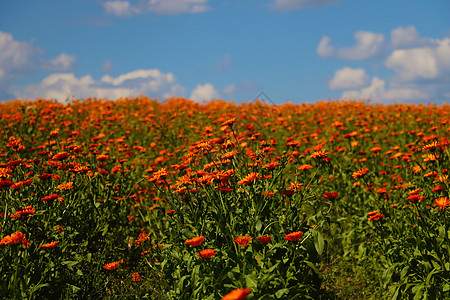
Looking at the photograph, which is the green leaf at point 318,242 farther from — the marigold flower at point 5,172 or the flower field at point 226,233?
the marigold flower at point 5,172

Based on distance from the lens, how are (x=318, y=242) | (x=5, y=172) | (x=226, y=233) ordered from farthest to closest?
(x=5, y=172)
(x=226, y=233)
(x=318, y=242)

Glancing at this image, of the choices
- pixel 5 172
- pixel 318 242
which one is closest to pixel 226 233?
pixel 318 242

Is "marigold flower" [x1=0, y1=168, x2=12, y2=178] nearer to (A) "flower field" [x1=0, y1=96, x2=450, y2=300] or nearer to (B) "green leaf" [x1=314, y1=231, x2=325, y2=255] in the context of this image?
(A) "flower field" [x1=0, y1=96, x2=450, y2=300]

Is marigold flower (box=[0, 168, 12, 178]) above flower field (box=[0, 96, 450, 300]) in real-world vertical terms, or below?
above

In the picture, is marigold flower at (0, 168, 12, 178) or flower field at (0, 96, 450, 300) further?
marigold flower at (0, 168, 12, 178)

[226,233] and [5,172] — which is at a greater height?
[5,172]

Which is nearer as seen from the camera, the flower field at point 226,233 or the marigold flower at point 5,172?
the flower field at point 226,233

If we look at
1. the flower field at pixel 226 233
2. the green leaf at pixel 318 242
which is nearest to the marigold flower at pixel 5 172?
the flower field at pixel 226 233

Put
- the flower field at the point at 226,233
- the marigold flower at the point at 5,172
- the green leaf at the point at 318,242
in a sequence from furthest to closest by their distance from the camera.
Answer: the marigold flower at the point at 5,172, the flower field at the point at 226,233, the green leaf at the point at 318,242

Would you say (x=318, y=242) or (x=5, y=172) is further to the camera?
(x=5, y=172)

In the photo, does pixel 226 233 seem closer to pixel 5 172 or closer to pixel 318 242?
pixel 318 242

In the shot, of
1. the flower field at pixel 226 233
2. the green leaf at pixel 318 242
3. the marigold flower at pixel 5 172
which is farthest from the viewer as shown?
the marigold flower at pixel 5 172

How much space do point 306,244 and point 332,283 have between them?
1636 mm

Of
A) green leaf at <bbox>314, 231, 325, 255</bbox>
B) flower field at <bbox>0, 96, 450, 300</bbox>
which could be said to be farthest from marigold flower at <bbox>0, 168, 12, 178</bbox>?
green leaf at <bbox>314, 231, 325, 255</bbox>
